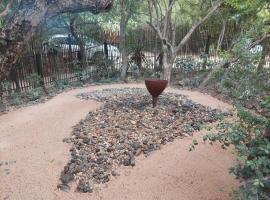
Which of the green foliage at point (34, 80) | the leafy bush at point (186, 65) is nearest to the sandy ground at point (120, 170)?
the green foliage at point (34, 80)

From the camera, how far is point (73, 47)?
36.2ft

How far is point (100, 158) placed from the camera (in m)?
5.05

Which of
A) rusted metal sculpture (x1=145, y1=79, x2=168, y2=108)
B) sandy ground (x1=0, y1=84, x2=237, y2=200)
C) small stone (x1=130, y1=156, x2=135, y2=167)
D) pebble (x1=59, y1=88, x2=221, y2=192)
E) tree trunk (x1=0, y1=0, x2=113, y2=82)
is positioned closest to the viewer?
tree trunk (x1=0, y1=0, x2=113, y2=82)

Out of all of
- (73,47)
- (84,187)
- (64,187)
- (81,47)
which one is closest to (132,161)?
(84,187)

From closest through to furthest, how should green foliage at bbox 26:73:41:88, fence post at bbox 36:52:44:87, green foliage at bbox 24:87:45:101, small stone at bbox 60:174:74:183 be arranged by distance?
small stone at bbox 60:174:74:183, green foliage at bbox 24:87:45:101, green foliage at bbox 26:73:41:88, fence post at bbox 36:52:44:87

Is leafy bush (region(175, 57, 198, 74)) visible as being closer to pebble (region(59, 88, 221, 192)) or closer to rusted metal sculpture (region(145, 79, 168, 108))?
pebble (region(59, 88, 221, 192))

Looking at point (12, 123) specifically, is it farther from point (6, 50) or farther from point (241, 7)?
point (241, 7)

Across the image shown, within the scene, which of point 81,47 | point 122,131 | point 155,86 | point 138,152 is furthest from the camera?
point 81,47

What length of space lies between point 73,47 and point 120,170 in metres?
7.01

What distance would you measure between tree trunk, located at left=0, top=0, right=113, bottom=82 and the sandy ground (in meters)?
1.91

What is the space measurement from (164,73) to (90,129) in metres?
5.01

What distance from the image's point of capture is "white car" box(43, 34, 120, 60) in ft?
33.9

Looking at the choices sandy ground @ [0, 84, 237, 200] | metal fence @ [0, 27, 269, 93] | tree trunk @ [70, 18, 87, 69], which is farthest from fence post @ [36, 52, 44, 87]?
sandy ground @ [0, 84, 237, 200]

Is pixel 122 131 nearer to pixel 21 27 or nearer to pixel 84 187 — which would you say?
pixel 84 187
